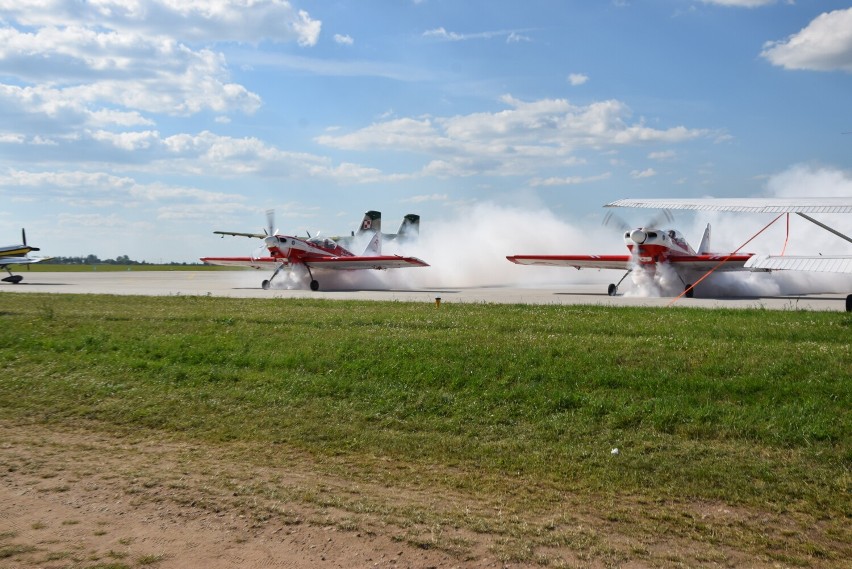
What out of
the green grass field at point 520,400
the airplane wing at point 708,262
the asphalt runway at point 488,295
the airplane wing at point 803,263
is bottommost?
the green grass field at point 520,400

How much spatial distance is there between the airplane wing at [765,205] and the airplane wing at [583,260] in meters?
13.0

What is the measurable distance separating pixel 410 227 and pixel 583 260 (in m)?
18.3

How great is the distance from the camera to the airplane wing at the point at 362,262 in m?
36.3

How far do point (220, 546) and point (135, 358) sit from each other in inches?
333

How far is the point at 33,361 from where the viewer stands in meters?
13.8

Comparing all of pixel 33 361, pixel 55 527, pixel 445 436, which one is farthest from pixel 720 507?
pixel 33 361

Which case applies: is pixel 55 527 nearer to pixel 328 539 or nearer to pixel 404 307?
pixel 328 539

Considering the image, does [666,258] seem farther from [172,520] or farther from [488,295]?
[172,520]

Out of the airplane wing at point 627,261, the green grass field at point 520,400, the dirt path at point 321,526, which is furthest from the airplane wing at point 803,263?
the airplane wing at point 627,261

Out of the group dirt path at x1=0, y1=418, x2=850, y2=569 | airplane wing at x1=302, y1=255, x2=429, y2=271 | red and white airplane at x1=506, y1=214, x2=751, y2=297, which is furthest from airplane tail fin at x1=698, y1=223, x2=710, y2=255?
dirt path at x1=0, y1=418, x2=850, y2=569

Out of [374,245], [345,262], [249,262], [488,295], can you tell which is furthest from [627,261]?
[249,262]

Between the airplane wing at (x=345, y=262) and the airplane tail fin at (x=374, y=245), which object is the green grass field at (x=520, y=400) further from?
the airplane tail fin at (x=374, y=245)

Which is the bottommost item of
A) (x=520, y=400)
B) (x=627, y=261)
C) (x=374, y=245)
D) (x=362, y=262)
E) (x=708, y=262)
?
(x=520, y=400)

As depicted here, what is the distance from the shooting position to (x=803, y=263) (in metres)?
17.0
